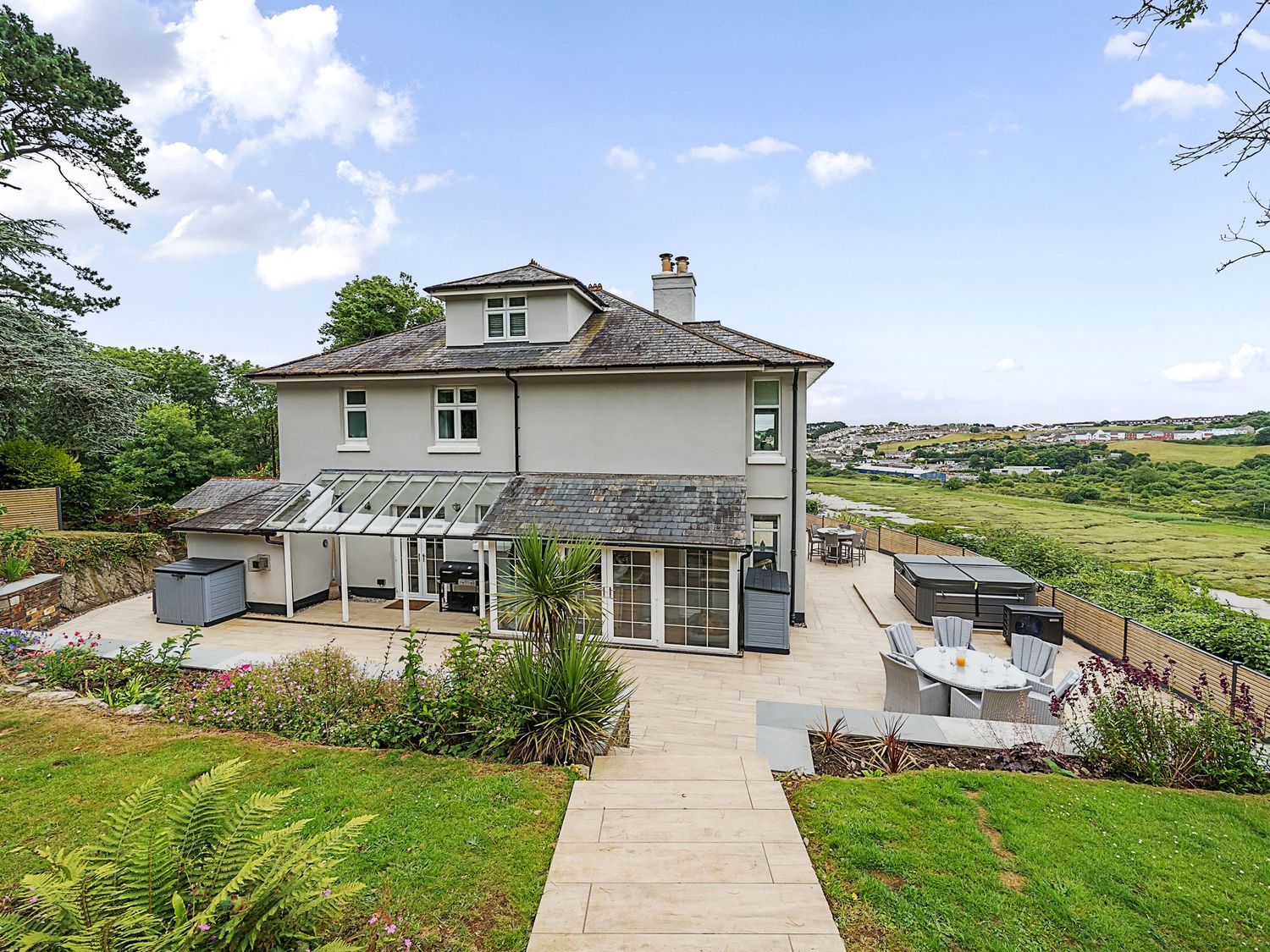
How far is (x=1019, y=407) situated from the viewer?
41.7 meters

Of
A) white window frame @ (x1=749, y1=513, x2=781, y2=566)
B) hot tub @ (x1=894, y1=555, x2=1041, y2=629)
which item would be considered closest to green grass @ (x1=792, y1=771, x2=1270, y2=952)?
white window frame @ (x1=749, y1=513, x2=781, y2=566)

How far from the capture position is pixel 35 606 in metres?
12.0

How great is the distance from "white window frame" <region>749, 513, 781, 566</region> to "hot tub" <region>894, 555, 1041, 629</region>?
3.36m

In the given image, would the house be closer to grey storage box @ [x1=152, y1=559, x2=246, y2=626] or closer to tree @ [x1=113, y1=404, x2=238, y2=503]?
grey storage box @ [x1=152, y1=559, x2=246, y2=626]

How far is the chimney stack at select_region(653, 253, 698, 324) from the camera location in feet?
53.1

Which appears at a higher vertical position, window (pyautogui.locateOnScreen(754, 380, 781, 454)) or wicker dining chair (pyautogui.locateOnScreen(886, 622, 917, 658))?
window (pyautogui.locateOnScreen(754, 380, 781, 454))

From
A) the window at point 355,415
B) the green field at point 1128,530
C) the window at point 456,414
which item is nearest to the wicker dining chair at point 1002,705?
the window at point 456,414

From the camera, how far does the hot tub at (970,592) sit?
491 inches

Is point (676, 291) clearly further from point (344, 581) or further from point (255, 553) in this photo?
point (255, 553)

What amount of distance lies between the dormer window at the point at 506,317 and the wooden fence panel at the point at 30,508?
43.3 ft

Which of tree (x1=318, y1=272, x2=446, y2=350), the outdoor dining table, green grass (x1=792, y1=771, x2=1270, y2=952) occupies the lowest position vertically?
the outdoor dining table

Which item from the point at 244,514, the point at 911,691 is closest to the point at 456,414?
the point at 244,514

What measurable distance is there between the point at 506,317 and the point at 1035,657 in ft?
43.4

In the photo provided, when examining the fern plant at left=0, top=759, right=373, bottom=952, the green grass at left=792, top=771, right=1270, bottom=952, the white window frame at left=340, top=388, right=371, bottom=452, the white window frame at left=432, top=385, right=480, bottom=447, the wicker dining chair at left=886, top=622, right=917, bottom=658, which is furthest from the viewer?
the white window frame at left=340, top=388, right=371, bottom=452
